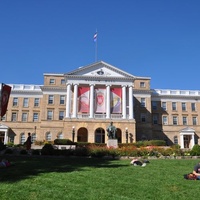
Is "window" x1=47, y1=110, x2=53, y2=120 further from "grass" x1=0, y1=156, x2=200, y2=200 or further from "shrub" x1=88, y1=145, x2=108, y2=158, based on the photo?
"grass" x1=0, y1=156, x2=200, y2=200

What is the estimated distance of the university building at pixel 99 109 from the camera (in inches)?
1981

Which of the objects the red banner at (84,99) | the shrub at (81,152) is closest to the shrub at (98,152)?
the shrub at (81,152)

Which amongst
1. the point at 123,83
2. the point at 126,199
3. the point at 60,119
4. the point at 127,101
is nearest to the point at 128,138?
the point at 127,101

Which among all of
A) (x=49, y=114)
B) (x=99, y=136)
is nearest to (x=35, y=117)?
(x=49, y=114)

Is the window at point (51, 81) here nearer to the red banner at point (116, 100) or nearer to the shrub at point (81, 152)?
the red banner at point (116, 100)

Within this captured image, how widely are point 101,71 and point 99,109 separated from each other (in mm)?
A: 8227

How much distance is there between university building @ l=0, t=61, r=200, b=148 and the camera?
165ft

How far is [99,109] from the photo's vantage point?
51.0 m

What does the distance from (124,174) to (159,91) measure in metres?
52.7

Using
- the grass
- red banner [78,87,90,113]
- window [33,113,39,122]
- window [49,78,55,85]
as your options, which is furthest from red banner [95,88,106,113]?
the grass

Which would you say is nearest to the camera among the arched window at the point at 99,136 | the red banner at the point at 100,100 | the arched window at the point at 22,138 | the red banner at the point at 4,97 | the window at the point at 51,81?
the red banner at the point at 4,97

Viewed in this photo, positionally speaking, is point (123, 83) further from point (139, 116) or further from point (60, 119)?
point (60, 119)

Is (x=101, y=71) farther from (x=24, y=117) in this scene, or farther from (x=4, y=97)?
(x=4, y=97)

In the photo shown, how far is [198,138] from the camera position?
A: 61188mm
